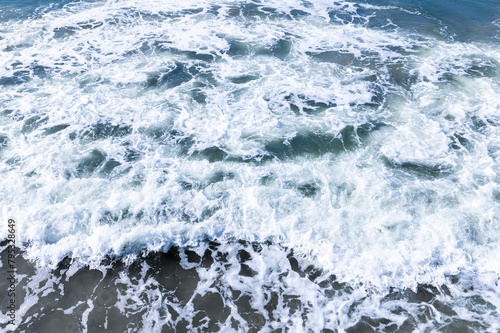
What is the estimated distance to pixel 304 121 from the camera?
1245 cm

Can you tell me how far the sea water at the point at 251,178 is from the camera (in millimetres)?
7453

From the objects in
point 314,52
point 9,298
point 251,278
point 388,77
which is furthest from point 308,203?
point 314,52

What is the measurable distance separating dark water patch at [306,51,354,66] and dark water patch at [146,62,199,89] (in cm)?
551

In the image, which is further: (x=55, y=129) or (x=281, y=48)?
(x=281, y=48)

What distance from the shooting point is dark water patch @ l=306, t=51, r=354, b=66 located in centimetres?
1588

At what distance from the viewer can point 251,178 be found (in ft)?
33.6

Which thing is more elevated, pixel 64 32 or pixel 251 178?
pixel 64 32

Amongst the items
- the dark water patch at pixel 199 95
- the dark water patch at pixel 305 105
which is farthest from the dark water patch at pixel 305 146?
the dark water patch at pixel 199 95

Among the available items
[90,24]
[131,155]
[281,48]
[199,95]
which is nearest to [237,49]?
[281,48]

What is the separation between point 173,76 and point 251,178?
697 centimetres

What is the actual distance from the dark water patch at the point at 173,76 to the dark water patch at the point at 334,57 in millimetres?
5510

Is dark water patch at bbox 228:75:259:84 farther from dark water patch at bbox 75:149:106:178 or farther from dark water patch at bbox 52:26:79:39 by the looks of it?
dark water patch at bbox 52:26:79:39

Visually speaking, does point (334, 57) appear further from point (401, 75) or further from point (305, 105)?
point (305, 105)

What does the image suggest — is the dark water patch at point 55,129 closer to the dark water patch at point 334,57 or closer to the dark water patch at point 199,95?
the dark water patch at point 199,95
